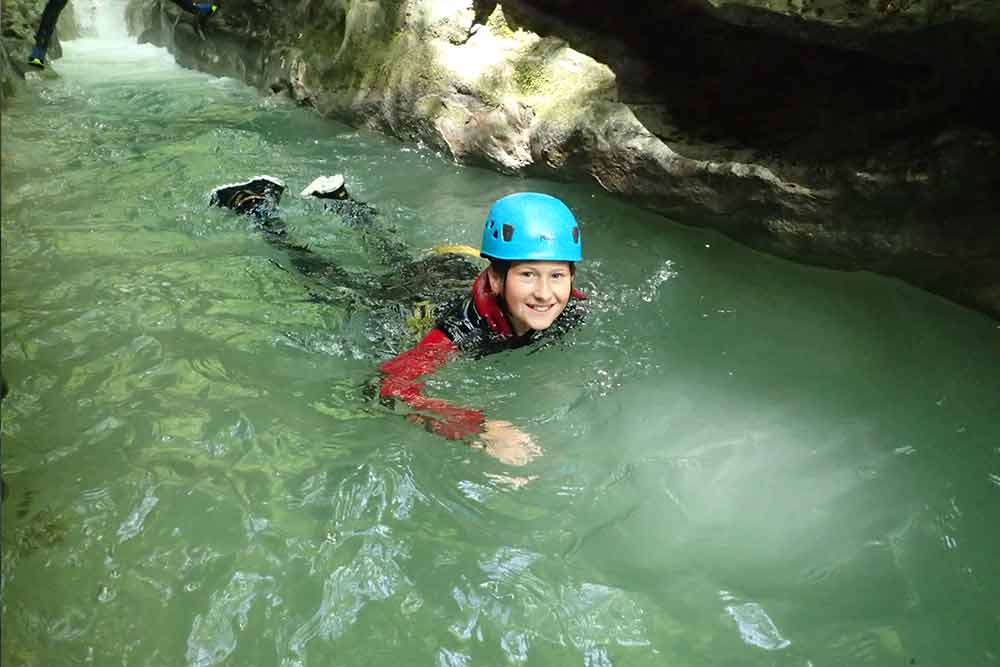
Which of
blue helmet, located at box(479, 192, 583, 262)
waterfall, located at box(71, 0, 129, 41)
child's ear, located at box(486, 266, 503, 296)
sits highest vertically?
blue helmet, located at box(479, 192, 583, 262)

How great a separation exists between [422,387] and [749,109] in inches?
146

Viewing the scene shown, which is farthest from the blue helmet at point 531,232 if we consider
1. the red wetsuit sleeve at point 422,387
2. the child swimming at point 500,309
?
the red wetsuit sleeve at point 422,387

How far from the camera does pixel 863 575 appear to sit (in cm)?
267

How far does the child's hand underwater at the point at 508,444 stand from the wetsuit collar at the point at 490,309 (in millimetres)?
745

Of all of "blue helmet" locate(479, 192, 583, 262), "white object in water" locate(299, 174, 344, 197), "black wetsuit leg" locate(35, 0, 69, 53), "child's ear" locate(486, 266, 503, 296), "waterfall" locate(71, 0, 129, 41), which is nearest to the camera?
"blue helmet" locate(479, 192, 583, 262)

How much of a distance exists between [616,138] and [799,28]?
1.99 meters

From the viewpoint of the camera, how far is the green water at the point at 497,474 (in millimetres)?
2352

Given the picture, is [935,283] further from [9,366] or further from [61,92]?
[61,92]

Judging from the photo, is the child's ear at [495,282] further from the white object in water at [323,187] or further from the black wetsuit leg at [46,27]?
the black wetsuit leg at [46,27]

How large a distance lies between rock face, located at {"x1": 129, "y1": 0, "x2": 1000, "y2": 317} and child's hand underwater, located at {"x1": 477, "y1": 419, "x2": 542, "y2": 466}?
118 inches

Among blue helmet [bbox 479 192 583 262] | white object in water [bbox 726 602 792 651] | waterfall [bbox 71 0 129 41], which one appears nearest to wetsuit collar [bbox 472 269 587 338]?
blue helmet [bbox 479 192 583 262]

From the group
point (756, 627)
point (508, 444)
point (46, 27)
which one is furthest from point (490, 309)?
point (46, 27)

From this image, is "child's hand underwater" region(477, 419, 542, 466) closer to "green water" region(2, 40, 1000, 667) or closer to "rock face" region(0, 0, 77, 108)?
"green water" region(2, 40, 1000, 667)

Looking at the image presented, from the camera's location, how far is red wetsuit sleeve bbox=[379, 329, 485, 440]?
338 centimetres
